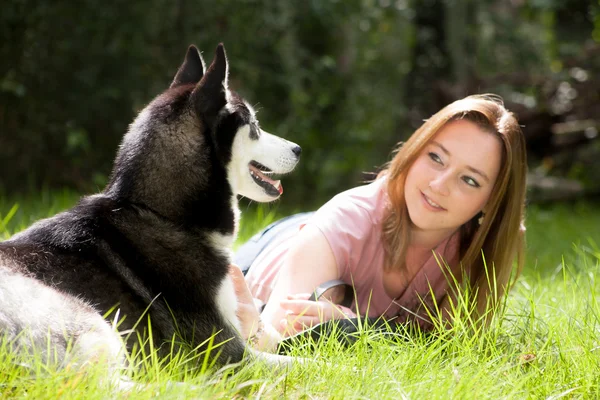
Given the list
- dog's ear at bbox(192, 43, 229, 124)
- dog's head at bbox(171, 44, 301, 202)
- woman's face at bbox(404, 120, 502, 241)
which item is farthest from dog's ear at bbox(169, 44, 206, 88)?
woman's face at bbox(404, 120, 502, 241)

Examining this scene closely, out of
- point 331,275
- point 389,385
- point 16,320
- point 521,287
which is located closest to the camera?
point 16,320

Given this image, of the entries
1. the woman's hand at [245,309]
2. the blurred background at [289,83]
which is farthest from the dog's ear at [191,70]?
the blurred background at [289,83]

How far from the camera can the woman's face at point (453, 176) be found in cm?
311

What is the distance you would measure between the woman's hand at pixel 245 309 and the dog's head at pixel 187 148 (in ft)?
1.19

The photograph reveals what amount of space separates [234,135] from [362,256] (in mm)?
1049

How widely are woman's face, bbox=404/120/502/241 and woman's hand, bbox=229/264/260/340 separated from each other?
90 centimetres

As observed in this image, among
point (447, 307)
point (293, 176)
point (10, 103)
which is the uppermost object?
point (10, 103)

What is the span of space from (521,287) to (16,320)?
9.49 ft

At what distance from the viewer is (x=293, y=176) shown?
24.5ft

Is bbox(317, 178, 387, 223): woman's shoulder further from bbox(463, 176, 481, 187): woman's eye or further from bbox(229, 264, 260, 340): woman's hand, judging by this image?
bbox(229, 264, 260, 340): woman's hand

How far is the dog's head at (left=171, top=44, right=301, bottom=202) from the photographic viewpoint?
8.20ft

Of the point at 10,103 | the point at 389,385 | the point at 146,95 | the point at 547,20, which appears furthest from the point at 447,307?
the point at 547,20

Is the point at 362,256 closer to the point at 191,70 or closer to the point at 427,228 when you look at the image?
the point at 427,228

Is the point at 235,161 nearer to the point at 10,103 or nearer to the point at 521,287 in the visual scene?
the point at 521,287
